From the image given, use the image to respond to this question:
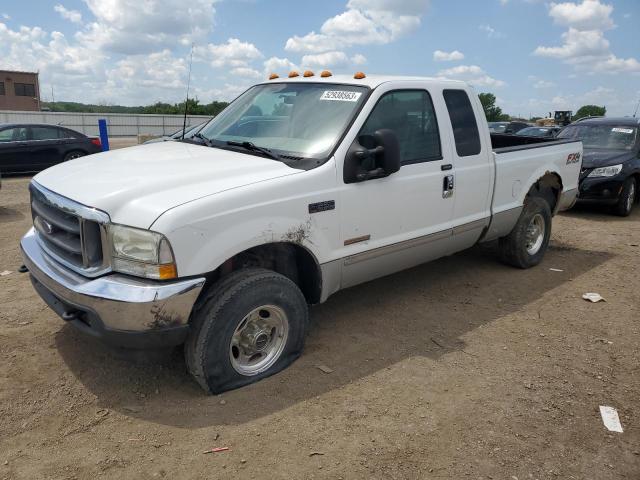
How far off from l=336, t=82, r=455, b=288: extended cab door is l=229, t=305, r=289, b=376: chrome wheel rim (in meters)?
0.65

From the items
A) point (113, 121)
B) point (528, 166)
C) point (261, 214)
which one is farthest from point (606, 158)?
point (113, 121)

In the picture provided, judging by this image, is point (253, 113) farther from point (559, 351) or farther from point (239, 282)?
point (559, 351)

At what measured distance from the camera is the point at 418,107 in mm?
4395

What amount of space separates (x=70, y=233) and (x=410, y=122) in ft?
8.74

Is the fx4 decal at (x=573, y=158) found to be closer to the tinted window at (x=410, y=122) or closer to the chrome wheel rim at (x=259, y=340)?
the tinted window at (x=410, y=122)

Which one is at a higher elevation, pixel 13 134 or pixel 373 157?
pixel 373 157

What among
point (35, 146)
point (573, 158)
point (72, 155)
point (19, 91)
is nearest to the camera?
point (573, 158)

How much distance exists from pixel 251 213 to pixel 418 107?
1.96m

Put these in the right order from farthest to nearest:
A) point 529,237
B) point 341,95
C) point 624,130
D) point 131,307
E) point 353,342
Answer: point 624,130 < point 529,237 < point 353,342 < point 341,95 < point 131,307

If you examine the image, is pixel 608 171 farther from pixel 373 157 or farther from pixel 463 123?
pixel 373 157

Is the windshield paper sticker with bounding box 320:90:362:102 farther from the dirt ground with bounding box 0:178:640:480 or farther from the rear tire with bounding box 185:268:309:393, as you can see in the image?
the dirt ground with bounding box 0:178:640:480

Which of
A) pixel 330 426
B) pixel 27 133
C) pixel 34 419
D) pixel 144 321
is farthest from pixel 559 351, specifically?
pixel 27 133

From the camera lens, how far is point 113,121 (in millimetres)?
38219

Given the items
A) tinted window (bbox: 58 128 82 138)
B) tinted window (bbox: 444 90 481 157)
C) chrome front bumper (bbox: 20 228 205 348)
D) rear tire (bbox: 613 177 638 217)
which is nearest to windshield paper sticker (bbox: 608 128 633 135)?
rear tire (bbox: 613 177 638 217)
